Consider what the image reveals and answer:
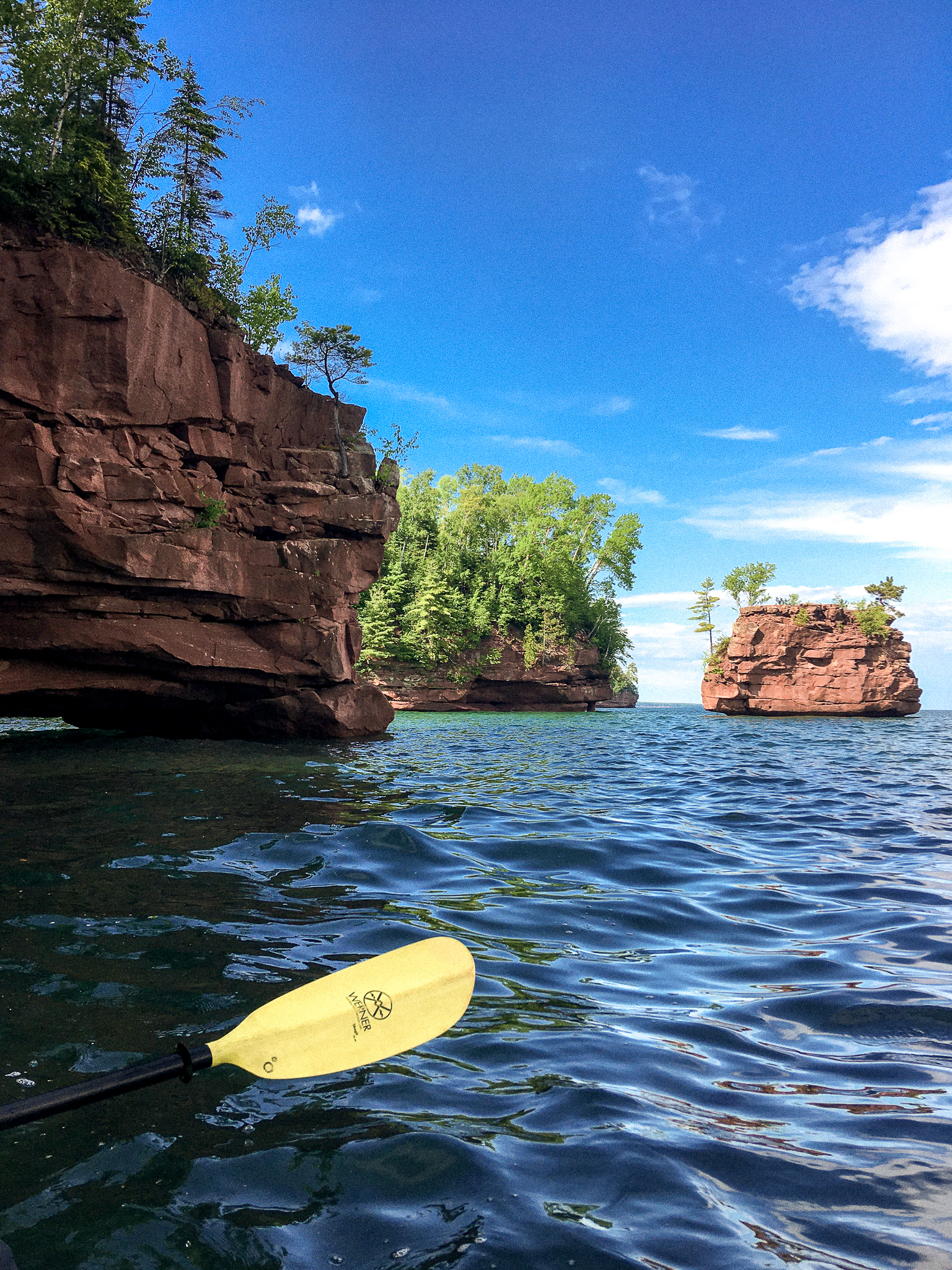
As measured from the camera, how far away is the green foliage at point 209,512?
44.4 feet

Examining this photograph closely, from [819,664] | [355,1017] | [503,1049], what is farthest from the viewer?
[819,664]

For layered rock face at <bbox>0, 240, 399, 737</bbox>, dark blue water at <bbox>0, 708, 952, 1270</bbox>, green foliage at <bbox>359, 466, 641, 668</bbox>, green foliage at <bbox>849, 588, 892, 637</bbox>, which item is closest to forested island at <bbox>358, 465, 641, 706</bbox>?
green foliage at <bbox>359, 466, 641, 668</bbox>

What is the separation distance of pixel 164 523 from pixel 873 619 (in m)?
49.1

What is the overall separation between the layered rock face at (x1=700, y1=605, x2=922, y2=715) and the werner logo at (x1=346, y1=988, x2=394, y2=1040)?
51506mm

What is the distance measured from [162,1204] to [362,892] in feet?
9.35

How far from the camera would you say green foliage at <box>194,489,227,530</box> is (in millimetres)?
13539

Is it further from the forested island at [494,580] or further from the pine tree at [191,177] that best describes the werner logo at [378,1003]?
the forested island at [494,580]

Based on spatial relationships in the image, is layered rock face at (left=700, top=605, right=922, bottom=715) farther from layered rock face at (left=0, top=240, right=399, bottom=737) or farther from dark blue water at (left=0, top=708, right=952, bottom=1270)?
dark blue water at (left=0, top=708, right=952, bottom=1270)

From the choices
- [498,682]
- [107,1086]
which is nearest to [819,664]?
[498,682]

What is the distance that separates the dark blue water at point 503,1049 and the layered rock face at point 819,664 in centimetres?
4655

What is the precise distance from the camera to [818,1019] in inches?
111

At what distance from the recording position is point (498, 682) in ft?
148

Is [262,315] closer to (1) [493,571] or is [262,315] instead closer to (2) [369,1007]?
(2) [369,1007]

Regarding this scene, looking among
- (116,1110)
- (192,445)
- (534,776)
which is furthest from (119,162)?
(116,1110)
